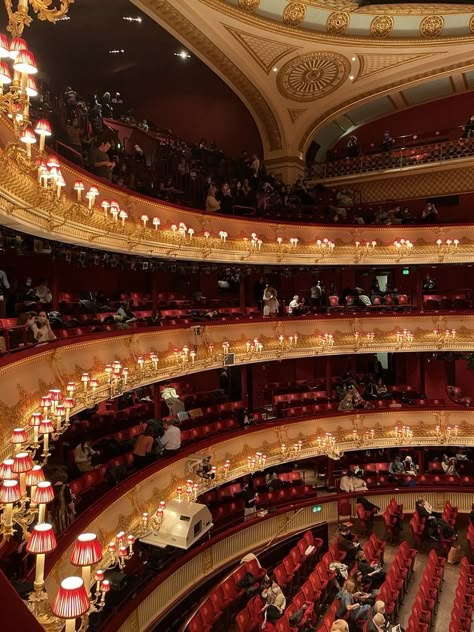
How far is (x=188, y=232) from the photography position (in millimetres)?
12367

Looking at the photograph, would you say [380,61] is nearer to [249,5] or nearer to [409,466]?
[249,5]

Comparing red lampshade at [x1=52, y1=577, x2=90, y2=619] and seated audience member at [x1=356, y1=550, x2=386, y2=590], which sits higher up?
red lampshade at [x1=52, y1=577, x2=90, y2=619]

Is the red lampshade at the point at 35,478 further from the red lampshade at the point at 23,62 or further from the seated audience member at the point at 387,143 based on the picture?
the seated audience member at the point at 387,143

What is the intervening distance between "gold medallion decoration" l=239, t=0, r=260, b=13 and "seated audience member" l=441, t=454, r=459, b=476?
14.5 m

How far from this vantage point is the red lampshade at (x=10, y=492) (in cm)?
329

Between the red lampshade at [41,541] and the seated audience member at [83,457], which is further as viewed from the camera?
the seated audience member at [83,457]

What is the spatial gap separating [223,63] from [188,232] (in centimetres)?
663

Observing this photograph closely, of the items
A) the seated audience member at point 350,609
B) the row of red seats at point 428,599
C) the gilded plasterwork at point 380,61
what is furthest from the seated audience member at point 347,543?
the gilded plasterwork at point 380,61

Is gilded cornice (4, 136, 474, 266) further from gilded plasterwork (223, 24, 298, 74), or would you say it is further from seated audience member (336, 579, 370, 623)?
seated audience member (336, 579, 370, 623)

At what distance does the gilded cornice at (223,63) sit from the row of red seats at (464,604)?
1479 centimetres

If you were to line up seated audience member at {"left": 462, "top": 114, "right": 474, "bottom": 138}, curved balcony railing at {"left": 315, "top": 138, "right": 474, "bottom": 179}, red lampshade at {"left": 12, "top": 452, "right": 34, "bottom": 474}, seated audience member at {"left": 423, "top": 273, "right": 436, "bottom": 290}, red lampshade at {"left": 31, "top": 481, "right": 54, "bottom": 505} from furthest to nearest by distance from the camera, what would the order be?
seated audience member at {"left": 423, "top": 273, "right": 436, "bottom": 290} → curved balcony railing at {"left": 315, "top": 138, "right": 474, "bottom": 179} → seated audience member at {"left": 462, "top": 114, "right": 474, "bottom": 138} → red lampshade at {"left": 12, "top": 452, "right": 34, "bottom": 474} → red lampshade at {"left": 31, "top": 481, "right": 54, "bottom": 505}

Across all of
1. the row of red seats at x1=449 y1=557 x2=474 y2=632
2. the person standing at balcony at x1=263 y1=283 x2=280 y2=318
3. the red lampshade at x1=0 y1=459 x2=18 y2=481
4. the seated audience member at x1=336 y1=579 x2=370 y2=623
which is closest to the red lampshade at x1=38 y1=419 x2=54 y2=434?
the red lampshade at x1=0 y1=459 x2=18 y2=481

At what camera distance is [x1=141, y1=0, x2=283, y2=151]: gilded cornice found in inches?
497

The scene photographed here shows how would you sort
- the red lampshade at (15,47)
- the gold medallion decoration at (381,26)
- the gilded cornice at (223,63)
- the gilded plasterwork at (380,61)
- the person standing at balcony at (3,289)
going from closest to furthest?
the red lampshade at (15,47) → the person standing at balcony at (3,289) → the gilded cornice at (223,63) → the gold medallion decoration at (381,26) → the gilded plasterwork at (380,61)
